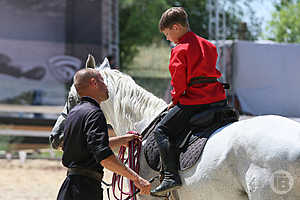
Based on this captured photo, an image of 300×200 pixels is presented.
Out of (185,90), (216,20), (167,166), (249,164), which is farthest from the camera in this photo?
(216,20)

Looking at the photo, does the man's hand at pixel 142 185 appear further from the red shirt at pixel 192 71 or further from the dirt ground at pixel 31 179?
the dirt ground at pixel 31 179

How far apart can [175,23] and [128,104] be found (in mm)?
857

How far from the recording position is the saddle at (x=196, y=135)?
10.1 ft

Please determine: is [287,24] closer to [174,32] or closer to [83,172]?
[174,32]

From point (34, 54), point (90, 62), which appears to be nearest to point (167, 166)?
point (90, 62)

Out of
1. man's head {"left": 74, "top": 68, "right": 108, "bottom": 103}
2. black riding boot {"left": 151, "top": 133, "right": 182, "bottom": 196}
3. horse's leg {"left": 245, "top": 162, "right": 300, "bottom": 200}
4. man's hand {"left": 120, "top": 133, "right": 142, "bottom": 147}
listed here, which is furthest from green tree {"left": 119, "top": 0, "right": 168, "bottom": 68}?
horse's leg {"left": 245, "top": 162, "right": 300, "bottom": 200}

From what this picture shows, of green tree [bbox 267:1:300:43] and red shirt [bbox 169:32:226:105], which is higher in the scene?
green tree [bbox 267:1:300:43]

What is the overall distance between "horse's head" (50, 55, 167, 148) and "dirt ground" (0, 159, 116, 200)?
335 cm

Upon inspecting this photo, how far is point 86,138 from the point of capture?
9.34 feet

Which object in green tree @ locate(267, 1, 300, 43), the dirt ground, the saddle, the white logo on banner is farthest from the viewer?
green tree @ locate(267, 1, 300, 43)

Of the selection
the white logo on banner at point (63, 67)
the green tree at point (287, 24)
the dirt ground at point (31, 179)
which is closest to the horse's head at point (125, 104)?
the dirt ground at point (31, 179)

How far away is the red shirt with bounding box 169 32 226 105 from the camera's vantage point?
3201 mm

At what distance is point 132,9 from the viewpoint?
22812 mm

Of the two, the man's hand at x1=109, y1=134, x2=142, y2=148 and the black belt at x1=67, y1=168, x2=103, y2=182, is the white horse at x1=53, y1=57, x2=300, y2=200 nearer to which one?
the man's hand at x1=109, y1=134, x2=142, y2=148
